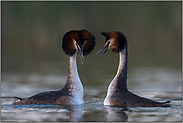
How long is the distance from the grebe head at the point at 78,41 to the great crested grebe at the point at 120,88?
1.83 feet

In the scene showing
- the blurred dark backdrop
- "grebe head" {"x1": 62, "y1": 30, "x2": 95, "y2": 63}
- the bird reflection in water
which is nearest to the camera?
the bird reflection in water

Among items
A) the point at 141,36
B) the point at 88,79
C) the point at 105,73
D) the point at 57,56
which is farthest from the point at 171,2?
the point at 88,79

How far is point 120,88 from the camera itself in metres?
12.6

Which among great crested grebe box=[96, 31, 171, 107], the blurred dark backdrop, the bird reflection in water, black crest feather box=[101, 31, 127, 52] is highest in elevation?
the blurred dark backdrop

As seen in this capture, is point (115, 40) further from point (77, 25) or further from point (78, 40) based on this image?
point (77, 25)

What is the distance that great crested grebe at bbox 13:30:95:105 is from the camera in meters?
→ 12.6

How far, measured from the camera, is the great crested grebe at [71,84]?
12555 mm

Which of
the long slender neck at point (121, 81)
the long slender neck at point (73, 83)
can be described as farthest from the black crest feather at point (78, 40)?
the long slender neck at point (121, 81)

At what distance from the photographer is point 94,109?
1201 cm

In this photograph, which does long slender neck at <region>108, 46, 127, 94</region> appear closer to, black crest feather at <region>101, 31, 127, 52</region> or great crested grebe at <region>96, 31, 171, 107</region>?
great crested grebe at <region>96, 31, 171, 107</region>

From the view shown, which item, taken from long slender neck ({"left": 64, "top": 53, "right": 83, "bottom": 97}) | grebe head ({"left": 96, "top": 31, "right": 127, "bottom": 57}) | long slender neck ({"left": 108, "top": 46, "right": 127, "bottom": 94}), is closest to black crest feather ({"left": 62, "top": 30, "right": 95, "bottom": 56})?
long slender neck ({"left": 64, "top": 53, "right": 83, "bottom": 97})

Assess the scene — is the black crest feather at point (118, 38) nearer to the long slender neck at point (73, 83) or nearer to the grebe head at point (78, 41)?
the grebe head at point (78, 41)

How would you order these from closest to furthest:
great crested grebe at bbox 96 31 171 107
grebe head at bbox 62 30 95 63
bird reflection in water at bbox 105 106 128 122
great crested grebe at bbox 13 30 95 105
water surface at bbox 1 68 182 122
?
bird reflection in water at bbox 105 106 128 122 < water surface at bbox 1 68 182 122 < great crested grebe at bbox 96 31 171 107 < great crested grebe at bbox 13 30 95 105 < grebe head at bbox 62 30 95 63

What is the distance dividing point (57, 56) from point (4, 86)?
1878 centimetres
